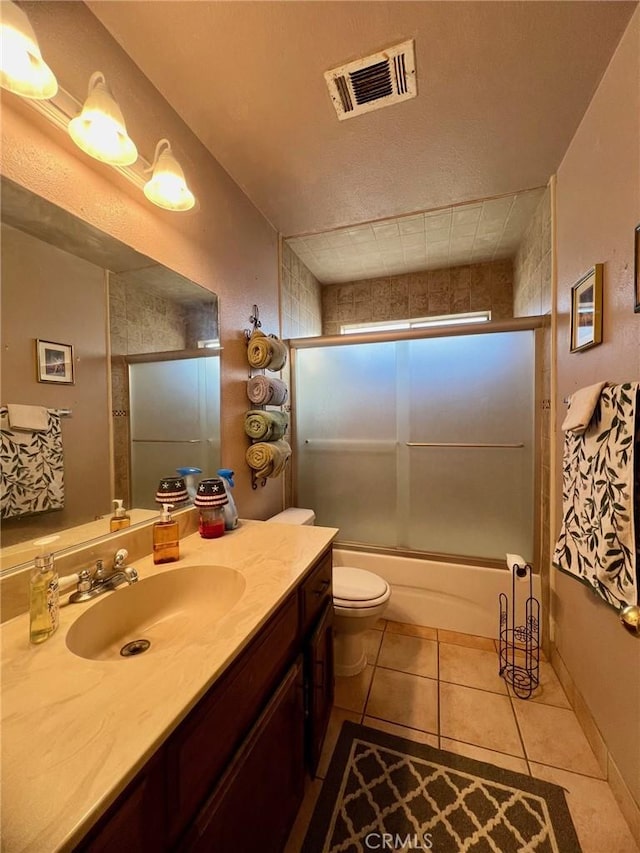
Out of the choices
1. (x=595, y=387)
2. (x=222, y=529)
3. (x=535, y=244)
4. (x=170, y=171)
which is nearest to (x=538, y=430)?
(x=595, y=387)

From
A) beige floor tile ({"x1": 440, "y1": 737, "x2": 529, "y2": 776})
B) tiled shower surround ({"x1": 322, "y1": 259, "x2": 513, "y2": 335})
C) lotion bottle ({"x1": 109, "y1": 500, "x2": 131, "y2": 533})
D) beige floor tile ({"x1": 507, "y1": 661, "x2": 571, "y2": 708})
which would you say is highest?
tiled shower surround ({"x1": 322, "y1": 259, "x2": 513, "y2": 335})

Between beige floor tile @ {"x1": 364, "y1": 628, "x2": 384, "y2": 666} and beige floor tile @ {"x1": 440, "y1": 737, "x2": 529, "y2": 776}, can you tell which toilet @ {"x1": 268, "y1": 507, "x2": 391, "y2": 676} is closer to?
beige floor tile @ {"x1": 364, "y1": 628, "x2": 384, "y2": 666}

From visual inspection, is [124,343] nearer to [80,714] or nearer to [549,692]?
[80,714]

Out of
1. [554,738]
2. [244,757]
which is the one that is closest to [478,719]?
[554,738]

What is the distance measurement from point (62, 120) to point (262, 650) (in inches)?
57.1

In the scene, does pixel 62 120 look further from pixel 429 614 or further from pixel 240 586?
pixel 429 614

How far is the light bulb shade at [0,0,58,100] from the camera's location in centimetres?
69

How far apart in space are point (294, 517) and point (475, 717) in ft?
4.02

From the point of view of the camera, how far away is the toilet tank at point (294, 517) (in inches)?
75.8

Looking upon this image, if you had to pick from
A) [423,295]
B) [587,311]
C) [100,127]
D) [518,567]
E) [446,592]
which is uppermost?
[423,295]

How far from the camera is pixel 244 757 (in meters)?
0.68

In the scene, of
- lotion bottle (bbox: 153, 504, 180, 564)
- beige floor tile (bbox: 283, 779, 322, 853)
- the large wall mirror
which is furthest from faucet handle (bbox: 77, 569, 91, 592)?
beige floor tile (bbox: 283, 779, 322, 853)

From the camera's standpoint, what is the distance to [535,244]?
6.48ft

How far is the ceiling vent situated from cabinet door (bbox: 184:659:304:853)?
1.98 m
